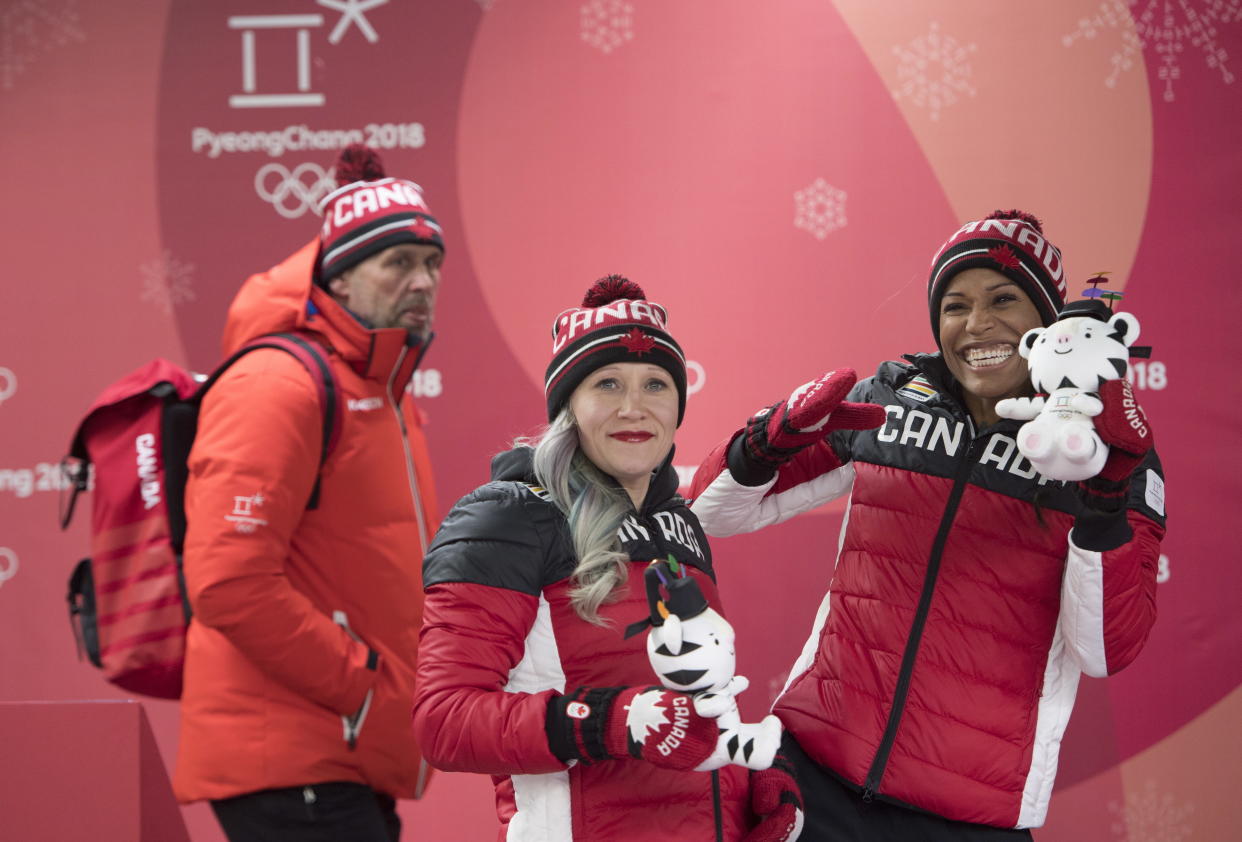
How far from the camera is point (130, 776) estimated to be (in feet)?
6.99

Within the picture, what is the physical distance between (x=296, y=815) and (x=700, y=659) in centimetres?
117

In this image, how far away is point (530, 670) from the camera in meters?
1.56

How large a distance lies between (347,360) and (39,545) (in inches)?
54.5

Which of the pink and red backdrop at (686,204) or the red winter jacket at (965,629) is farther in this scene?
the pink and red backdrop at (686,204)

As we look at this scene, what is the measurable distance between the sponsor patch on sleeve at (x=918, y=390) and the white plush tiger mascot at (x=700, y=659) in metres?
0.76

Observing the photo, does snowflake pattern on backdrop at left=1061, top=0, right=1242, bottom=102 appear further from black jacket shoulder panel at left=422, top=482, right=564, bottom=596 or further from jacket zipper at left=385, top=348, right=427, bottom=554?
black jacket shoulder panel at left=422, top=482, right=564, bottom=596

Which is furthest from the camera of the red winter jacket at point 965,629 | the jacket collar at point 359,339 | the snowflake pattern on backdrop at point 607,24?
the snowflake pattern on backdrop at point 607,24

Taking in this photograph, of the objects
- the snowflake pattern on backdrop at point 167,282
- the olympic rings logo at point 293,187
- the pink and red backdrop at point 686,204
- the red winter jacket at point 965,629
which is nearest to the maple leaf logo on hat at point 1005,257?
the red winter jacket at point 965,629

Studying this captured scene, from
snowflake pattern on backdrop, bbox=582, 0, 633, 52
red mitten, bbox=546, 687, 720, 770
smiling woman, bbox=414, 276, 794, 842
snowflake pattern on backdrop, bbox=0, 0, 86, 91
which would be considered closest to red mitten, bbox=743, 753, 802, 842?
smiling woman, bbox=414, 276, 794, 842

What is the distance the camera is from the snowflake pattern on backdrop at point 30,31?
10.3ft

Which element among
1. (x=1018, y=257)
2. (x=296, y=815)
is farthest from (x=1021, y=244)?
(x=296, y=815)

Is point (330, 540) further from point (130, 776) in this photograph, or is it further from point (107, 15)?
point (107, 15)

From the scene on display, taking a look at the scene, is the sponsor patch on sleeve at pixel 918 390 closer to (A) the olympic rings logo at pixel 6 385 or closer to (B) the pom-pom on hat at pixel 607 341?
(B) the pom-pom on hat at pixel 607 341

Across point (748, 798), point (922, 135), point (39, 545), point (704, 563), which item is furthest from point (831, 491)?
point (39, 545)
